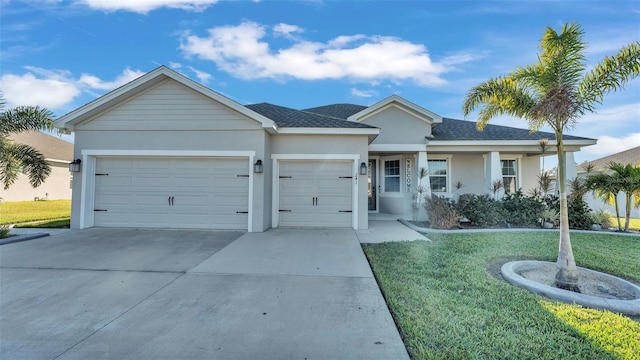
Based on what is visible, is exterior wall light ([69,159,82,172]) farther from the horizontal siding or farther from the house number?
the house number

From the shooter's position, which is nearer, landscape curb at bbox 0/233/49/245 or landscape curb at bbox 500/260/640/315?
landscape curb at bbox 500/260/640/315

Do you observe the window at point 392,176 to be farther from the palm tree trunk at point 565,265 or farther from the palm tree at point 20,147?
the palm tree at point 20,147

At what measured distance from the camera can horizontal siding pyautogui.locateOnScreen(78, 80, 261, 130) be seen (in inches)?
324

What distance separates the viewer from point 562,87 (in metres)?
4.46

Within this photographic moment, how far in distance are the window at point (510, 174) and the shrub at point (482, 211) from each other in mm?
3428

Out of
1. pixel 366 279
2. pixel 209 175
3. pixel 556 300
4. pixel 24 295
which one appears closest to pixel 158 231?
pixel 209 175

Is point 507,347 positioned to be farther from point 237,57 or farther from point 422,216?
point 237,57

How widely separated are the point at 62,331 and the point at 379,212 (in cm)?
1143

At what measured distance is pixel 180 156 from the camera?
8.34 meters

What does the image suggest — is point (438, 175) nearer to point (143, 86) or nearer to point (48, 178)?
point (143, 86)

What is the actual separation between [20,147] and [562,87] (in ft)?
43.8

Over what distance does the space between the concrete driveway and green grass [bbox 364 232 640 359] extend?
33 centimetres

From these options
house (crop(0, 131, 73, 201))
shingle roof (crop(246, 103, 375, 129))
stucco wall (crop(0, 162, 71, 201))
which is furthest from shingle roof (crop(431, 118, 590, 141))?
house (crop(0, 131, 73, 201))

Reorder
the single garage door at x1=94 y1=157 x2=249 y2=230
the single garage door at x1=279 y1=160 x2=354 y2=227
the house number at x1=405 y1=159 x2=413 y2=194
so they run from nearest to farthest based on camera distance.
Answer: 1. the single garage door at x1=94 y1=157 x2=249 y2=230
2. the single garage door at x1=279 y1=160 x2=354 y2=227
3. the house number at x1=405 y1=159 x2=413 y2=194
